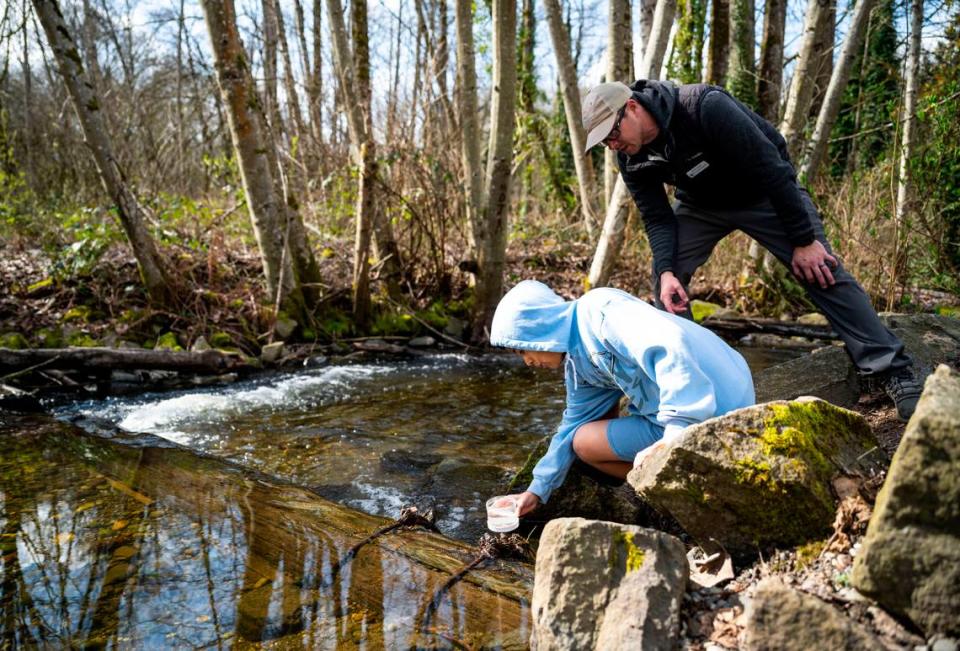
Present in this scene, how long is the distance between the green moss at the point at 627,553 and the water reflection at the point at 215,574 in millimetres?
507

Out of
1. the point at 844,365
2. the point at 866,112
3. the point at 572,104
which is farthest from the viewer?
the point at 866,112

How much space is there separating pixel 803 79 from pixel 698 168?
5.28 metres

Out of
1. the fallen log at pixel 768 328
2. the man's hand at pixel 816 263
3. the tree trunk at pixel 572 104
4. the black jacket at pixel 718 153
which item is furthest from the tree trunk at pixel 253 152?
the man's hand at pixel 816 263

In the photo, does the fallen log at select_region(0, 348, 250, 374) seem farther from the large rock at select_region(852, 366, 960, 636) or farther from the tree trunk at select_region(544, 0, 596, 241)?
the large rock at select_region(852, 366, 960, 636)

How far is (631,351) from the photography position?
90.4 inches

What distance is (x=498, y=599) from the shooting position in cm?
238

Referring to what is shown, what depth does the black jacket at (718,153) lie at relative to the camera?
2.99 meters

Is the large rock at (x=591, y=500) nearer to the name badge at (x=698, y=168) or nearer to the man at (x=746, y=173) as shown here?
the man at (x=746, y=173)

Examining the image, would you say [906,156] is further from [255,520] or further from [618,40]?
[255,520]

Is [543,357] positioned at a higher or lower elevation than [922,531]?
higher

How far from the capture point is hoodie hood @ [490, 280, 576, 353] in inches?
95.4

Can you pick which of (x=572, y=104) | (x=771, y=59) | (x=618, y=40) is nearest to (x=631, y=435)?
(x=618, y=40)

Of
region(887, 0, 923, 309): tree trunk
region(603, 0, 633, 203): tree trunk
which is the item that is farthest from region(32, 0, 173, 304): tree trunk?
region(887, 0, 923, 309): tree trunk

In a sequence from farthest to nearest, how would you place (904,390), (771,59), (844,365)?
(771,59) < (844,365) < (904,390)
